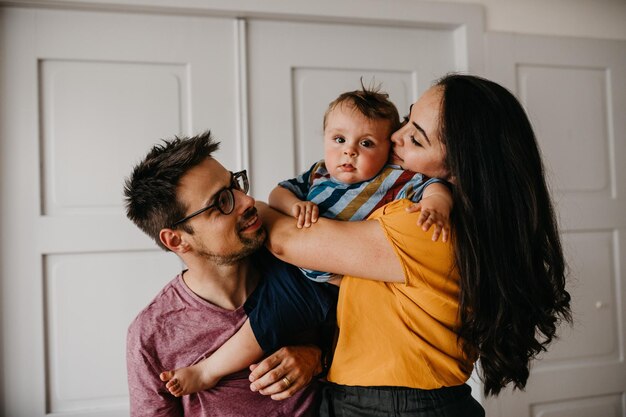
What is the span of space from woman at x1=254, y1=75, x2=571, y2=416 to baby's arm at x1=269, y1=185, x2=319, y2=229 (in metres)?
0.03

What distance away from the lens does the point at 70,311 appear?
6.65 ft

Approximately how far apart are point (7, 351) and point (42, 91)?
1.01m

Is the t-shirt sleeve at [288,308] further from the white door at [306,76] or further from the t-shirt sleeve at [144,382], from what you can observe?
the white door at [306,76]

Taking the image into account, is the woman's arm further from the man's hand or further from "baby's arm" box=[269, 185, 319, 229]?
the man's hand

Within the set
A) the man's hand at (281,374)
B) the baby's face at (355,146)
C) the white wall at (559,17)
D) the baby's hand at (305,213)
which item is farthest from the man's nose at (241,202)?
the white wall at (559,17)

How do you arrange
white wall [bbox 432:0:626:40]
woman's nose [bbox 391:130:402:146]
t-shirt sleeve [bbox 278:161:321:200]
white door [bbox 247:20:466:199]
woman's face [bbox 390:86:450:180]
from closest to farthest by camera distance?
woman's face [bbox 390:86:450:180] → woman's nose [bbox 391:130:402:146] → t-shirt sleeve [bbox 278:161:321:200] → white door [bbox 247:20:466:199] → white wall [bbox 432:0:626:40]

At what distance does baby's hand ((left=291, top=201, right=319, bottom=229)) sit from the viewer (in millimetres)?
1094

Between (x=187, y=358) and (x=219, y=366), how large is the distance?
0.11 metres

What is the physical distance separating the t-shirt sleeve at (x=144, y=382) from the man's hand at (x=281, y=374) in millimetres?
236

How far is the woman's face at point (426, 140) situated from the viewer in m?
1.07

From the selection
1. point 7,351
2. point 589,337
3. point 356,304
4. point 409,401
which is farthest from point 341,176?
point 589,337

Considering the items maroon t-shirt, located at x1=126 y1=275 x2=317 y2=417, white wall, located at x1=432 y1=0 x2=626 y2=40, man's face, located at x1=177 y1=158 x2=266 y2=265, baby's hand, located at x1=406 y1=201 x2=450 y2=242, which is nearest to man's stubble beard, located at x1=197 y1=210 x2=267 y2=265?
man's face, located at x1=177 y1=158 x2=266 y2=265

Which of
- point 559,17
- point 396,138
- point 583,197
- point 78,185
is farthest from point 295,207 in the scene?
point 559,17

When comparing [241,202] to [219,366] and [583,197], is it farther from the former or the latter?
[583,197]
